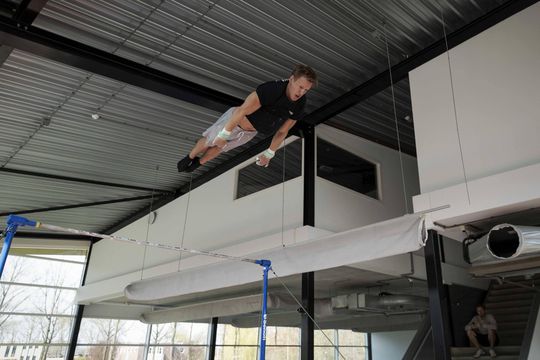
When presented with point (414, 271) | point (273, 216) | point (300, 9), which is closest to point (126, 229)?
point (273, 216)

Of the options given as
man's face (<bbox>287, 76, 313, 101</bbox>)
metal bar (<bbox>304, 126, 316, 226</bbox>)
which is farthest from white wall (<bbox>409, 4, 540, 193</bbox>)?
man's face (<bbox>287, 76, 313, 101</bbox>)

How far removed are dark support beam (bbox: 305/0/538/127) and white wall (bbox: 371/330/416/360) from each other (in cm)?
878

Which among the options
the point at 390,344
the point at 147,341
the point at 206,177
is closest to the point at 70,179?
the point at 206,177

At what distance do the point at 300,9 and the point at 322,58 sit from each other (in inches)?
31.6

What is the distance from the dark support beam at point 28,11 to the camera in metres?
3.55

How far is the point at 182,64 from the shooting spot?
15.4ft

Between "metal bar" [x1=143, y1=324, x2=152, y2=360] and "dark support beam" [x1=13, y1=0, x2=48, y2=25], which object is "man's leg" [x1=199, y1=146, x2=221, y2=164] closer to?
"dark support beam" [x1=13, y1=0, x2=48, y2=25]

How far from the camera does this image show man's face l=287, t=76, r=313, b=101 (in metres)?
2.84

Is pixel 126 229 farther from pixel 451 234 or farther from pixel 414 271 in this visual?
pixel 451 234

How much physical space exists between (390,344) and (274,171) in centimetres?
870

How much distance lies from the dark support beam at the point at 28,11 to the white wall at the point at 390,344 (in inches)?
460

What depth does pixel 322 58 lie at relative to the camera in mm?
4676

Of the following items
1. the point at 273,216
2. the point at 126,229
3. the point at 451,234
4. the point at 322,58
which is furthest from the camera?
the point at 126,229

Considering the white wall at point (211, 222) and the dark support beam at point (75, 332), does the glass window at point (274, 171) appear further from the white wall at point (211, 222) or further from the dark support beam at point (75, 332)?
the dark support beam at point (75, 332)
